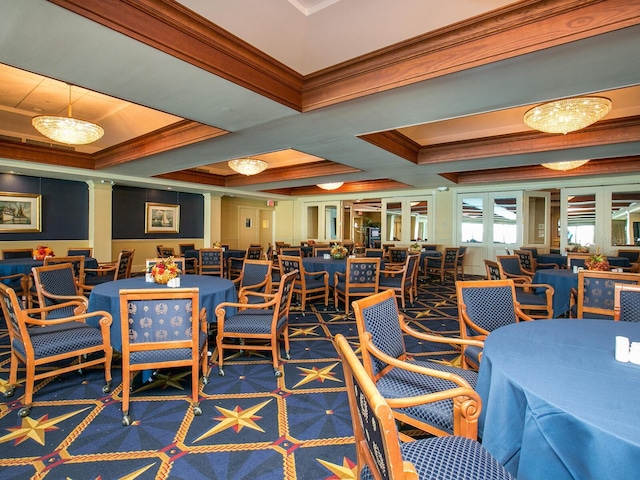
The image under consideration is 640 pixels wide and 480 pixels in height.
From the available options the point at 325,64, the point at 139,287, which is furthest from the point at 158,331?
the point at 325,64

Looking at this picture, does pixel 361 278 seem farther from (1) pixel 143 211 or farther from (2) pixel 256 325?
(1) pixel 143 211

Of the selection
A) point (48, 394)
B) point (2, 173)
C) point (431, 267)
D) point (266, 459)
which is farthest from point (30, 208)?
point (431, 267)

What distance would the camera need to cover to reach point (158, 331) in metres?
2.40

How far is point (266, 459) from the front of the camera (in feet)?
6.40

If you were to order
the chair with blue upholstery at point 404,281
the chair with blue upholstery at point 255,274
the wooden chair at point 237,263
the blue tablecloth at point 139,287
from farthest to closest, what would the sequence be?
the wooden chair at point 237,263, the chair with blue upholstery at point 404,281, the chair with blue upholstery at point 255,274, the blue tablecloth at point 139,287

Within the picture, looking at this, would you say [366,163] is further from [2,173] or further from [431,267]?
[2,173]

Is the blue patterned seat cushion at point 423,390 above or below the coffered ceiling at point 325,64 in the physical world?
below

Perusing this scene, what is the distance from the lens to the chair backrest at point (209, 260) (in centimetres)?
699

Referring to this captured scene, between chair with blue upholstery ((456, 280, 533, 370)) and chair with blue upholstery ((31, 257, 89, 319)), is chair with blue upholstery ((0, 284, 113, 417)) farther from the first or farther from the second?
chair with blue upholstery ((456, 280, 533, 370))

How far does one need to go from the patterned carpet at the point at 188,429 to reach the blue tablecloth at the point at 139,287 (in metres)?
0.52

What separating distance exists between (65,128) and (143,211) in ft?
19.9

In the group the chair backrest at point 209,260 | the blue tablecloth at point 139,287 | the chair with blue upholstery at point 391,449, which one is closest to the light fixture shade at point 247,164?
the chair backrest at point 209,260

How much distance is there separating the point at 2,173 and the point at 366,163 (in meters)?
8.16

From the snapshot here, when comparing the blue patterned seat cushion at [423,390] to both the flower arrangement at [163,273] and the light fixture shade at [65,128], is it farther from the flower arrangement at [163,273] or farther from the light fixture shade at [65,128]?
the light fixture shade at [65,128]
